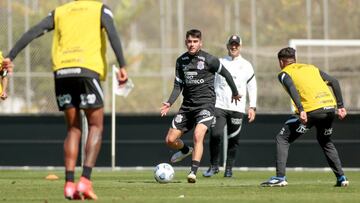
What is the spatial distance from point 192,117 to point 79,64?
4.76 metres

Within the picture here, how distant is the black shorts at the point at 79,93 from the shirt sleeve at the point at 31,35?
1.60 ft

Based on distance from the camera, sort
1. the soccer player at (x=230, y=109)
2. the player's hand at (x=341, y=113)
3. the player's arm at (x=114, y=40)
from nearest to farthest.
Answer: the player's arm at (x=114, y=40) → the player's hand at (x=341, y=113) → the soccer player at (x=230, y=109)

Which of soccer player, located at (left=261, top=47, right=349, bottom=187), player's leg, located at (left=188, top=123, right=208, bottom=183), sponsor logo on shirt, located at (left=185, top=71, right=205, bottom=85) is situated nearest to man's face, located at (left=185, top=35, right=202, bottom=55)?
sponsor logo on shirt, located at (left=185, top=71, right=205, bottom=85)

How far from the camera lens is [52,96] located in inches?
1141

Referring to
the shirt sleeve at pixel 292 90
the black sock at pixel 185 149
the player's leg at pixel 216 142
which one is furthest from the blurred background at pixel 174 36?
the shirt sleeve at pixel 292 90

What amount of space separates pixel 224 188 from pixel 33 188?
2.41 m

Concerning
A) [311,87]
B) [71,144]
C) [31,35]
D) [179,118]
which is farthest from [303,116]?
[31,35]

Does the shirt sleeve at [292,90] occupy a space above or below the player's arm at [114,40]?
below

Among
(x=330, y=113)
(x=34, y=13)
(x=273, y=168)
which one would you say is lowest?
(x=273, y=168)

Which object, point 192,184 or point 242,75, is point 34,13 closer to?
point 242,75

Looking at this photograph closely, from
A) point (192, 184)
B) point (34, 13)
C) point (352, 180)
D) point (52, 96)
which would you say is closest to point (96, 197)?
point (192, 184)

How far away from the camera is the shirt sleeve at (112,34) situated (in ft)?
36.7

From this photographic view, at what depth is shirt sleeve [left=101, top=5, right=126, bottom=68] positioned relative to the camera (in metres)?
11.2

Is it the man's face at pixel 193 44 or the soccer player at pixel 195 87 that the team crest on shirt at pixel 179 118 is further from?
the man's face at pixel 193 44
